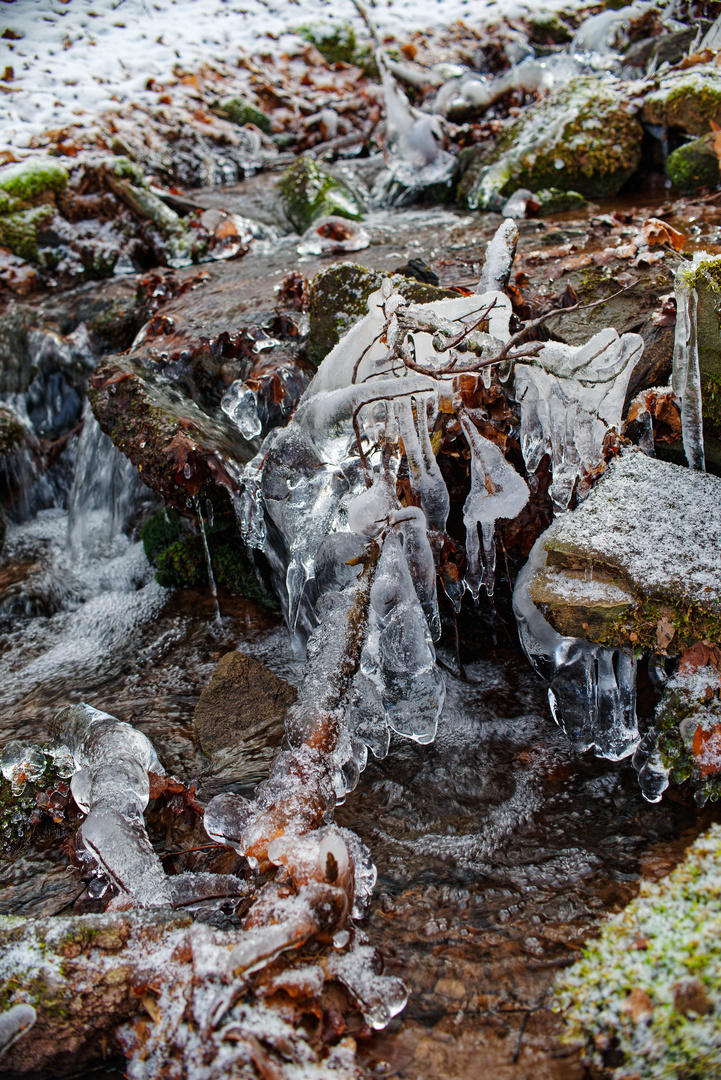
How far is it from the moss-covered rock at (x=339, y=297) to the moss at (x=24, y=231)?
4.86 metres

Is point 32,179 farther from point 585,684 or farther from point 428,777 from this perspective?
point 585,684

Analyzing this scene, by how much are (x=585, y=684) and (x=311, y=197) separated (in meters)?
5.96

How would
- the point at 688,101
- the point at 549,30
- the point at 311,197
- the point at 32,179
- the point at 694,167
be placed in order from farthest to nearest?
the point at 549,30 → the point at 32,179 → the point at 311,197 → the point at 688,101 → the point at 694,167

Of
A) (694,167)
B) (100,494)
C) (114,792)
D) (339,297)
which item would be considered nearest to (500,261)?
(339,297)

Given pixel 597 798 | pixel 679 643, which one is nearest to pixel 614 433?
pixel 679 643

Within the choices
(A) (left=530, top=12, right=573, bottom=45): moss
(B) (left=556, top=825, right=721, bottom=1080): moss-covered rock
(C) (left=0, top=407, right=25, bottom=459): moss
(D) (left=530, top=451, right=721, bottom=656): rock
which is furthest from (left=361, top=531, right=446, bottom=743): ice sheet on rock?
(A) (left=530, top=12, right=573, bottom=45): moss

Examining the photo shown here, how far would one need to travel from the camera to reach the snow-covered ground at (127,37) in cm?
882

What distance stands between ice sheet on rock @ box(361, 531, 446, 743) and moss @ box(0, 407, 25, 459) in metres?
4.01

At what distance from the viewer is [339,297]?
11.9 ft

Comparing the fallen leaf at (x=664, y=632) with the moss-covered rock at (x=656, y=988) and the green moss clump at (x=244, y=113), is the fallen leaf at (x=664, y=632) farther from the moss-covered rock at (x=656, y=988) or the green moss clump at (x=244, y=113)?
the green moss clump at (x=244, y=113)

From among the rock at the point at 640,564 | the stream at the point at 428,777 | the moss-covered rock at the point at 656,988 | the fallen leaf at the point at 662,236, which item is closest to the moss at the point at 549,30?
the stream at the point at 428,777

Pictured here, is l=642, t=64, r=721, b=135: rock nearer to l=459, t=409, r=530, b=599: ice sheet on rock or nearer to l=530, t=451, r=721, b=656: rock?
l=530, t=451, r=721, b=656: rock

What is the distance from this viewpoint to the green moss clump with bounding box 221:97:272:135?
9.97 metres

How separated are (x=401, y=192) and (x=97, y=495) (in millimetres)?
4987
